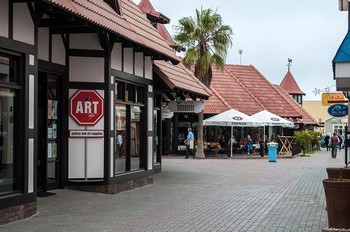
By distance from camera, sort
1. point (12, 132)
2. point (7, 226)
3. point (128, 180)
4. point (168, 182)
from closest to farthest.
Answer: point (7, 226)
point (12, 132)
point (128, 180)
point (168, 182)

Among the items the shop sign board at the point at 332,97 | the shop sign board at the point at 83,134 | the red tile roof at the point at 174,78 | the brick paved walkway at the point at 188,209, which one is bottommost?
the brick paved walkway at the point at 188,209

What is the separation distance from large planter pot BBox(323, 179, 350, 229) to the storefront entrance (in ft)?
23.0

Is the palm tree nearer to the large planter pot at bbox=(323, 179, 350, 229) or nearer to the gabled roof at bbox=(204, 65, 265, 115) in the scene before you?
the gabled roof at bbox=(204, 65, 265, 115)

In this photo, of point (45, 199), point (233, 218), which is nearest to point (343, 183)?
point (233, 218)

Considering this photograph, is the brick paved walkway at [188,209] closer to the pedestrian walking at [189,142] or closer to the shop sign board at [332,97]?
the shop sign board at [332,97]

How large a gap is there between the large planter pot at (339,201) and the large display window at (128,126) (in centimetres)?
727

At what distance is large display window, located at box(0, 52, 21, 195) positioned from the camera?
33.1 feet

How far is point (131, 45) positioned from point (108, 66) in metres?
1.00

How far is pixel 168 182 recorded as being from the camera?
59.5ft

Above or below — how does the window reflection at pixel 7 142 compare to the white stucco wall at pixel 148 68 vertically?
below

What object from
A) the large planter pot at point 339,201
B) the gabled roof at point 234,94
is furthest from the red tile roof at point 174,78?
the gabled roof at point 234,94

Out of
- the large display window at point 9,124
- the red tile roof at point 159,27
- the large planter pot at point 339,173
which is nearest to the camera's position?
the large display window at point 9,124

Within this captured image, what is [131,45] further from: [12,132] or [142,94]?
[12,132]

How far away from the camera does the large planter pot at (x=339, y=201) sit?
845 centimetres
